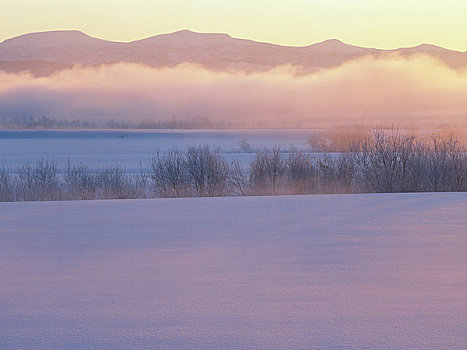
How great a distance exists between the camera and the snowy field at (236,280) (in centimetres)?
374

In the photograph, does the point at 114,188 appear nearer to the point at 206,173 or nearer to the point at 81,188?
the point at 81,188

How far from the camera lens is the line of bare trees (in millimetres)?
15836

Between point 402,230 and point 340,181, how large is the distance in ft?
29.9

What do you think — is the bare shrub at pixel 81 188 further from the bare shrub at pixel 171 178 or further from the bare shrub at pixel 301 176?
the bare shrub at pixel 301 176

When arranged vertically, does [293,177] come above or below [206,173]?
below

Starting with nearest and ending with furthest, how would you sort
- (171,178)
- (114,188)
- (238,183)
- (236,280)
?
(236,280) < (114,188) < (238,183) < (171,178)

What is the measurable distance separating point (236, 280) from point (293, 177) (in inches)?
488

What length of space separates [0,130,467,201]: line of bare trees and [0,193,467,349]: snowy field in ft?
21.3

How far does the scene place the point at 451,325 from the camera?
3.85 meters

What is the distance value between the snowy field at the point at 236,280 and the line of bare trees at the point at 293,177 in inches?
255

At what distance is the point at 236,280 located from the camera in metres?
5.13

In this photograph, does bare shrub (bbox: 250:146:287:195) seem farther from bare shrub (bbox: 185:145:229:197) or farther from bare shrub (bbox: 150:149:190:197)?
bare shrub (bbox: 150:149:190:197)

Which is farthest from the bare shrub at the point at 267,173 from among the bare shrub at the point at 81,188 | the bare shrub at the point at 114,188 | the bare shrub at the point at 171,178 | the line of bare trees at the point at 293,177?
the bare shrub at the point at 81,188

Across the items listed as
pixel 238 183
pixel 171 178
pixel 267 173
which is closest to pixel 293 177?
pixel 267 173
